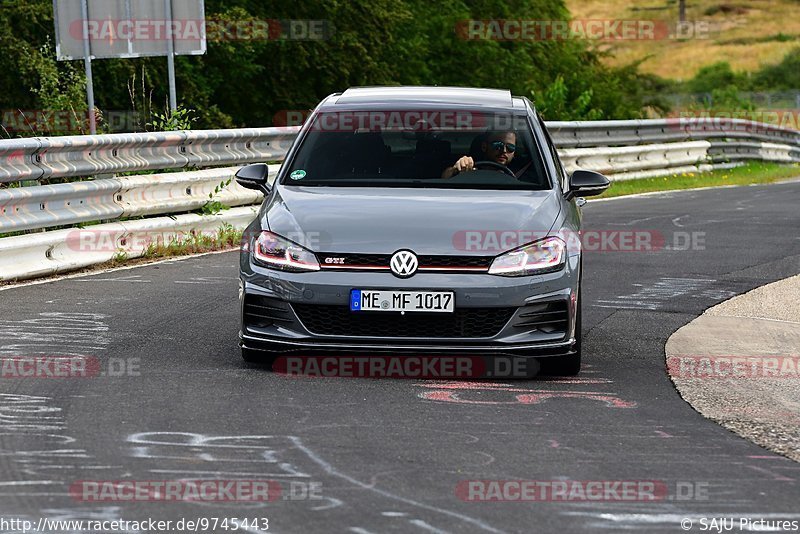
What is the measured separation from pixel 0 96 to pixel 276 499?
28024 mm

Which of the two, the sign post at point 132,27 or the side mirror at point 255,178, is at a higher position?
the sign post at point 132,27

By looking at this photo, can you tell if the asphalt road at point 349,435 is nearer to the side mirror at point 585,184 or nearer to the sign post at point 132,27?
the side mirror at point 585,184

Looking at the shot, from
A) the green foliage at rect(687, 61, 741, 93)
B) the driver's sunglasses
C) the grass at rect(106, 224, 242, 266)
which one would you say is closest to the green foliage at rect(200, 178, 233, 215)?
the grass at rect(106, 224, 242, 266)

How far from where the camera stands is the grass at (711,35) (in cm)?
11138

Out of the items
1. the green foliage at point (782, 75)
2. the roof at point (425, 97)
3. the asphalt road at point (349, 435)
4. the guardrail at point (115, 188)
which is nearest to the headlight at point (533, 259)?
the asphalt road at point (349, 435)

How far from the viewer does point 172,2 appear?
60.4 feet

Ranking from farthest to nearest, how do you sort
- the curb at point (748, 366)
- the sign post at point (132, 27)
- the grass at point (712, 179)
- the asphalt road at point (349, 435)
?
1. the grass at point (712, 179)
2. the sign post at point (132, 27)
3. the curb at point (748, 366)
4. the asphalt road at point (349, 435)

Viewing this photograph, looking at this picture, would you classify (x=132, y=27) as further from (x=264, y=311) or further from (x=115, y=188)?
(x=264, y=311)

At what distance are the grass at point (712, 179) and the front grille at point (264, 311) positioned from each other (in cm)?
1421

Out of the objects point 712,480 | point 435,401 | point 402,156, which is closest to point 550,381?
point 435,401

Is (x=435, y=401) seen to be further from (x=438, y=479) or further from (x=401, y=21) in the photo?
(x=401, y=21)

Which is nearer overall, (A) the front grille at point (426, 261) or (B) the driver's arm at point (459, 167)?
(A) the front grille at point (426, 261)

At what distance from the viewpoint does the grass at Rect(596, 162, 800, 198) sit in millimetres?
23703

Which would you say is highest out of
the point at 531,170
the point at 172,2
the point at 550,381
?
the point at 172,2
